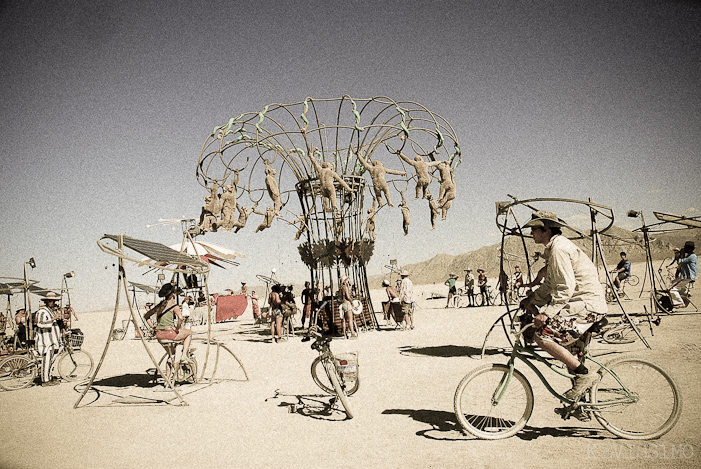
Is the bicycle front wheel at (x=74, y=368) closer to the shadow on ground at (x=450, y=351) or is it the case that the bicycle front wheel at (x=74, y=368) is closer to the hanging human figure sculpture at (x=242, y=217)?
the hanging human figure sculpture at (x=242, y=217)

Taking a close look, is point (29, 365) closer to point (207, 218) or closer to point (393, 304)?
point (207, 218)

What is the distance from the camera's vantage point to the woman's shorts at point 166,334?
6.61 m

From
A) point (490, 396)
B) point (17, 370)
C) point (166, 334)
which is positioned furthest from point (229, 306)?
point (490, 396)

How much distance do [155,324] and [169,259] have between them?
125cm

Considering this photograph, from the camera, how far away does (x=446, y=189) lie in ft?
31.0

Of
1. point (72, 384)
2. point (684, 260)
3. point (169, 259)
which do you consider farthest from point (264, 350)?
point (684, 260)

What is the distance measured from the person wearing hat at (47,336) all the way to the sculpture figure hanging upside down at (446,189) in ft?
27.2

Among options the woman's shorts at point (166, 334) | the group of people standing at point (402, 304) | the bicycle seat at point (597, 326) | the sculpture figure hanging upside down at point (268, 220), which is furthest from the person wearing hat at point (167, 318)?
the group of people standing at point (402, 304)

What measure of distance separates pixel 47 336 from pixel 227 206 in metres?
4.40

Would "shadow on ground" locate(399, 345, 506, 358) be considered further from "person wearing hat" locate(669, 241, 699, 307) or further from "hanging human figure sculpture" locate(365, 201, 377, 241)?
"person wearing hat" locate(669, 241, 699, 307)

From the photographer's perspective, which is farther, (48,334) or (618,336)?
(618,336)

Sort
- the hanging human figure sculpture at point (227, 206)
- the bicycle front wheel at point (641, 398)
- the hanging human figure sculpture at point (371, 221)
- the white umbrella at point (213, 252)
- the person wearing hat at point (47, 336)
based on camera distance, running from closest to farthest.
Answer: the bicycle front wheel at point (641, 398) < the person wearing hat at point (47, 336) < the hanging human figure sculpture at point (227, 206) < the hanging human figure sculpture at point (371, 221) < the white umbrella at point (213, 252)

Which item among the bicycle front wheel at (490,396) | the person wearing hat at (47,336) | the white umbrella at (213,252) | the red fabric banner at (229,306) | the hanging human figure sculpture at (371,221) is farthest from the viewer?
the red fabric banner at (229,306)

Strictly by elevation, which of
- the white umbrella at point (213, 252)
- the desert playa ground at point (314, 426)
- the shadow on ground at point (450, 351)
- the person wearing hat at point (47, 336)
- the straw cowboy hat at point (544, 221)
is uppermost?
the white umbrella at point (213, 252)
